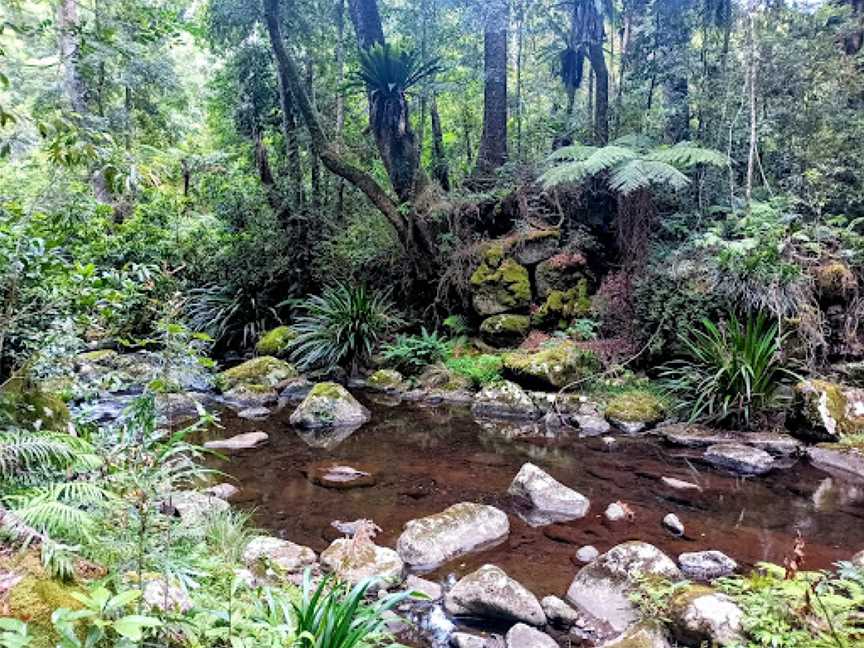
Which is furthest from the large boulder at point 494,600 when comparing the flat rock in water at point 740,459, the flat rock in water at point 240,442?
the flat rock in water at point 240,442

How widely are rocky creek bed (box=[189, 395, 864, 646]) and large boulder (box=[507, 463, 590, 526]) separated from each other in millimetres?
68

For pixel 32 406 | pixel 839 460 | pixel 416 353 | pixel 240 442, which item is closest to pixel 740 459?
pixel 839 460

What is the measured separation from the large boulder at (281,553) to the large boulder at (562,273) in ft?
19.8

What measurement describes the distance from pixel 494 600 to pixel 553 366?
447cm

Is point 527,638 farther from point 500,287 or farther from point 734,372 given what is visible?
point 500,287

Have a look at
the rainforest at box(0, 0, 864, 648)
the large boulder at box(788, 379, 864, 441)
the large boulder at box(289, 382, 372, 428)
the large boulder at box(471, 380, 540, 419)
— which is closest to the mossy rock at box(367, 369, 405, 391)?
the rainforest at box(0, 0, 864, 648)

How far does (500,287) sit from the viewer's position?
28.5 ft

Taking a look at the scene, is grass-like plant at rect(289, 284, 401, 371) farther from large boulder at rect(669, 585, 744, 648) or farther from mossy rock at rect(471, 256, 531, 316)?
large boulder at rect(669, 585, 744, 648)

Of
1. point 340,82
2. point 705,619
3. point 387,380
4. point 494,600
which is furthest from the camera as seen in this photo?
point 340,82

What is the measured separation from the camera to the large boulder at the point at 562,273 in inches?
340

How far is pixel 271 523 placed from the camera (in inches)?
161

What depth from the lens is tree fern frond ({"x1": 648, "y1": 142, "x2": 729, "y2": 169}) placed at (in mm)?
7008

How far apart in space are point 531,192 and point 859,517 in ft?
20.7

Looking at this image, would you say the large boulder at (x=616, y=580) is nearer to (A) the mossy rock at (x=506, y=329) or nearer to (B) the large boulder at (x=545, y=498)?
(B) the large boulder at (x=545, y=498)
